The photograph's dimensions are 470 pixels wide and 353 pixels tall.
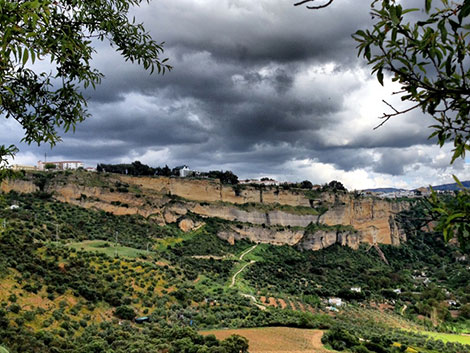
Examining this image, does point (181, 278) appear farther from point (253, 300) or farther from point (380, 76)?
point (380, 76)

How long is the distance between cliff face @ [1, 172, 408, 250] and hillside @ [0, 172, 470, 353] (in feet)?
1.01

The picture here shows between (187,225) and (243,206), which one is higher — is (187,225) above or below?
below

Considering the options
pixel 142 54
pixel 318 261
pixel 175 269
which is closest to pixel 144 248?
pixel 175 269

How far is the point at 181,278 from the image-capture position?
31.0m

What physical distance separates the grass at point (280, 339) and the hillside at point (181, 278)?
99cm

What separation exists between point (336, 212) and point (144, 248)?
3816 centimetres

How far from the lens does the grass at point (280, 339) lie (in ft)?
55.9

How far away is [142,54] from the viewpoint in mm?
Result: 3570

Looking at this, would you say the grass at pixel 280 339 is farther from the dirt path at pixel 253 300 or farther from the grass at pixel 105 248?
the grass at pixel 105 248

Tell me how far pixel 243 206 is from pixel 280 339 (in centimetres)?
4323

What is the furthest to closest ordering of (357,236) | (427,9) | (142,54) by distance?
(357,236) < (142,54) < (427,9)

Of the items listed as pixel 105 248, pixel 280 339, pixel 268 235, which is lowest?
pixel 280 339

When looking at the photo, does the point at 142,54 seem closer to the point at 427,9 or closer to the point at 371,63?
the point at 371,63

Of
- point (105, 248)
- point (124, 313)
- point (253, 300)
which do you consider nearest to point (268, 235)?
point (253, 300)
